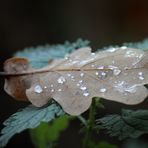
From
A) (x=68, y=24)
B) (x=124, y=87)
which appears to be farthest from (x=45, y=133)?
(x=68, y=24)

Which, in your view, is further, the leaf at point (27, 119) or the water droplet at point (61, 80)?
the water droplet at point (61, 80)

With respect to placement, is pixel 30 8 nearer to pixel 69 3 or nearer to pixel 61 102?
pixel 69 3

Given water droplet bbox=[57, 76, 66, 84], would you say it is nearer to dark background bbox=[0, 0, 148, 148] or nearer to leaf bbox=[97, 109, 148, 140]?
leaf bbox=[97, 109, 148, 140]

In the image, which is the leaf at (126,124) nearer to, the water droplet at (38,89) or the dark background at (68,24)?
the water droplet at (38,89)

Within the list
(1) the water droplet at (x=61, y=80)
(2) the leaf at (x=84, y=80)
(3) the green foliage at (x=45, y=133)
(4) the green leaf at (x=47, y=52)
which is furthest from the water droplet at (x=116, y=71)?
(4) the green leaf at (x=47, y=52)

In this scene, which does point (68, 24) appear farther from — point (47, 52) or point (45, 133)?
point (45, 133)

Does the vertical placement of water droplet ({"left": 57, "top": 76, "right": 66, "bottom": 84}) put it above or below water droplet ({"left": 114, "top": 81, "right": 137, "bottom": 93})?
above

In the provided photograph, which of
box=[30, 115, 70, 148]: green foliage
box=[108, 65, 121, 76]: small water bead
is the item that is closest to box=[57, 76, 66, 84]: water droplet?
box=[108, 65, 121, 76]: small water bead
